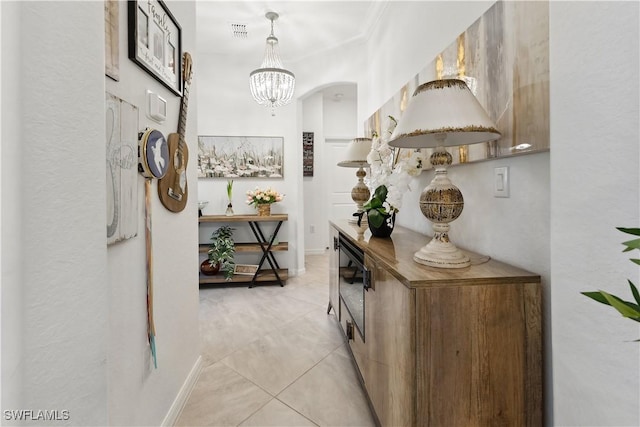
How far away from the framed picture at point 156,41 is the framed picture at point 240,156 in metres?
2.34

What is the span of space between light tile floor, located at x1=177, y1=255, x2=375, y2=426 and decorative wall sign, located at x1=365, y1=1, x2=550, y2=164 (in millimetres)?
1419

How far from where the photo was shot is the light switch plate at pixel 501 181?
3.81 ft

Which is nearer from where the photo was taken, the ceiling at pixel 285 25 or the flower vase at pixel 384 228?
the flower vase at pixel 384 228

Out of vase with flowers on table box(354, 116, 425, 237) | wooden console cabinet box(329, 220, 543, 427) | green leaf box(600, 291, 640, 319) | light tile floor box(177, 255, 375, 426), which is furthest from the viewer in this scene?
light tile floor box(177, 255, 375, 426)

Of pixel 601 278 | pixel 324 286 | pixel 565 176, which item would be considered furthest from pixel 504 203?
pixel 324 286

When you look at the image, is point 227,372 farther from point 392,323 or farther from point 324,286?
point 324,286

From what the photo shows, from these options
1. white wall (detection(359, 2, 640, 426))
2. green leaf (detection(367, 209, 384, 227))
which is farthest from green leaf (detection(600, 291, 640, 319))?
green leaf (detection(367, 209, 384, 227))

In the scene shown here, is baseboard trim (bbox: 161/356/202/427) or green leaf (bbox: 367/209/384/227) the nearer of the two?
baseboard trim (bbox: 161/356/202/427)

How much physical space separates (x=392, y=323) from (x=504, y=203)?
661mm

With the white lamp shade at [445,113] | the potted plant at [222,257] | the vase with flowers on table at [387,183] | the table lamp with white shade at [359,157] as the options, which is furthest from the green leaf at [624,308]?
the potted plant at [222,257]

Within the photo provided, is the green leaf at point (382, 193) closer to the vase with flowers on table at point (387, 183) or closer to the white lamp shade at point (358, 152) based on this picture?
the vase with flowers on table at point (387, 183)

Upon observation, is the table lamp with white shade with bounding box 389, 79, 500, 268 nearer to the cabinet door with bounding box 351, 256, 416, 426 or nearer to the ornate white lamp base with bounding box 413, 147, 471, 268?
the ornate white lamp base with bounding box 413, 147, 471, 268

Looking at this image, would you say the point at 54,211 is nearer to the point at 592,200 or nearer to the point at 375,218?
the point at 592,200

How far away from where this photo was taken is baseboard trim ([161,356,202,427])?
139 centimetres
